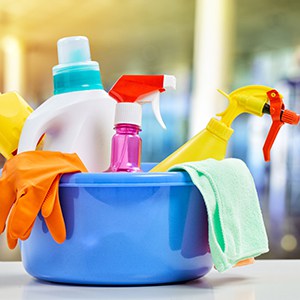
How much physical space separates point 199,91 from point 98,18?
422mm

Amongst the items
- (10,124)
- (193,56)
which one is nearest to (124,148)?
(10,124)

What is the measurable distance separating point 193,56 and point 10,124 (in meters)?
1.45

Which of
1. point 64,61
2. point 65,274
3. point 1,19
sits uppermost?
point 1,19

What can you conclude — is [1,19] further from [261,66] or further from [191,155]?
[191,155]

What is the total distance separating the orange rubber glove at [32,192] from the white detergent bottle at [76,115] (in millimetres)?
40

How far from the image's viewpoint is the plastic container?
1.64 ft

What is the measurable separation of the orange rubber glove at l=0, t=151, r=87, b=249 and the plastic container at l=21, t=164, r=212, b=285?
10 mm

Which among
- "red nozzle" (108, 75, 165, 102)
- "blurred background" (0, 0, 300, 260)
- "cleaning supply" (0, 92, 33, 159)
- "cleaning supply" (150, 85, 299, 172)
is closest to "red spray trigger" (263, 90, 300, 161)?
"cleaning supply" (150, 85, 299, 172)

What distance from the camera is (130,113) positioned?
54 centimetres

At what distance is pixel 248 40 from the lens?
6.79ft

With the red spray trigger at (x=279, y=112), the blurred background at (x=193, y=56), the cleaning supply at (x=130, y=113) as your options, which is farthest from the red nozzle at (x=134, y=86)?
the blurred background at (x=193, y=56)

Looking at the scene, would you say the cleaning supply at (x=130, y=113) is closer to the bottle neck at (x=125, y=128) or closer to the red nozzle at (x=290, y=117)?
the bottle neck at (x=125, y=128)

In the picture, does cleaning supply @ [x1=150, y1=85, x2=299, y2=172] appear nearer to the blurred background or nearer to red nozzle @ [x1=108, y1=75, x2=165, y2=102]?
red nozzle @ [x1=108, y1=75, x2=165, y2=102]

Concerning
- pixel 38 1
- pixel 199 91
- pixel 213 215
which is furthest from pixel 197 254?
pixel 38 1
